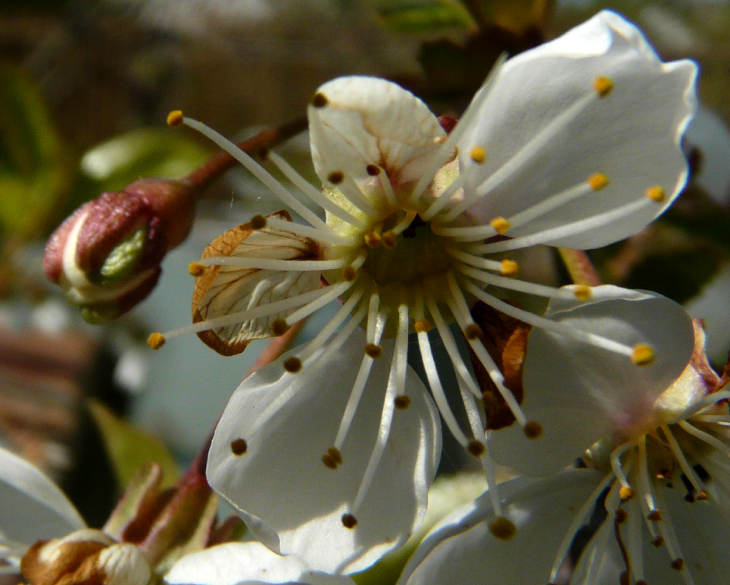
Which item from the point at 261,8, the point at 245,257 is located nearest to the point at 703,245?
the point at 245,257

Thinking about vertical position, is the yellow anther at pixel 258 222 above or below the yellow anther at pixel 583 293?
above

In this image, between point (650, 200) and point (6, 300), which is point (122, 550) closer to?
point (650, 200)

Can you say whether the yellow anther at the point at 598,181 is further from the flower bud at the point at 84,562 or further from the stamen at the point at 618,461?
the flower bud at the point at 84,562

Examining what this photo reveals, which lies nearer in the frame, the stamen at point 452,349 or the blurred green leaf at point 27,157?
the stamen at point 452,349

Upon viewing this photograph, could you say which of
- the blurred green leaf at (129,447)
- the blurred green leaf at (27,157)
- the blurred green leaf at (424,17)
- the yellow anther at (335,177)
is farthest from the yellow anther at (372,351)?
the blurred green leaf at (27,157)

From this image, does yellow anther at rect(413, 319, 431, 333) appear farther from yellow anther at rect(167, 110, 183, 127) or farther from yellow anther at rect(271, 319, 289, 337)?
yellow anther at rect(167, 110, 183, 127)

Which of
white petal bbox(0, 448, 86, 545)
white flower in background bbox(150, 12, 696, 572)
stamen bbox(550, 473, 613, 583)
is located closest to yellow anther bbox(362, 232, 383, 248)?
white flower in background bbox(150, 12, 696, 572)
